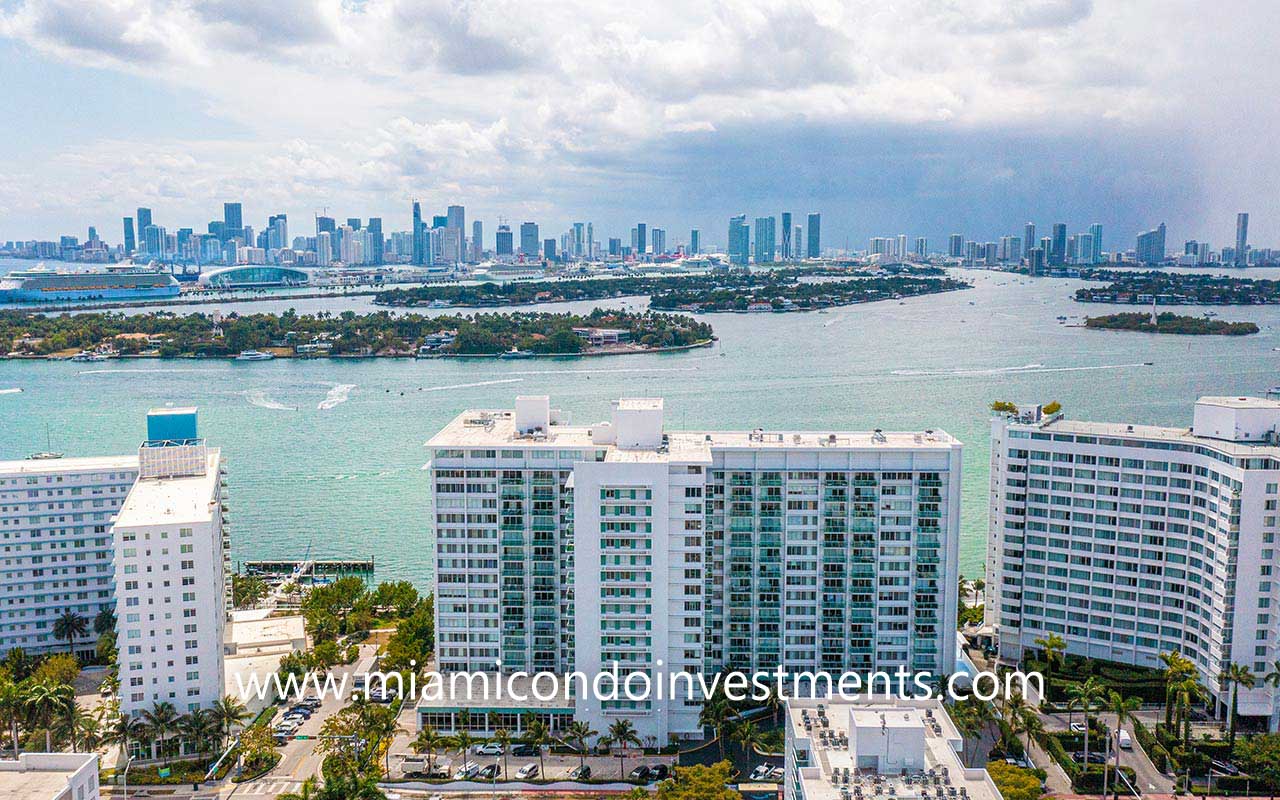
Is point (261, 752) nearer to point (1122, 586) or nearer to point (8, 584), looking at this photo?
point (8, 584)

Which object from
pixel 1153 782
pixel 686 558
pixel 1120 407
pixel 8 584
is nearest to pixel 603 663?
pixel 686 558

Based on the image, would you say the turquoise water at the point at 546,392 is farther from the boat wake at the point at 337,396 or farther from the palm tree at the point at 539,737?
the palm tree at the point at 539,737

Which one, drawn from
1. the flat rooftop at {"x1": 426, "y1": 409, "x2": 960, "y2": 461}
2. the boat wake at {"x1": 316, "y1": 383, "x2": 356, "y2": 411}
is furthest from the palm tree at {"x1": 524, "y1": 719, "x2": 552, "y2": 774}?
the boat wake at {"x1": 316, "y1": 383, "x2": 356, "y2": 411}

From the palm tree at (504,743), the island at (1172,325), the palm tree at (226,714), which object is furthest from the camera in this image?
the island at (1172,325)

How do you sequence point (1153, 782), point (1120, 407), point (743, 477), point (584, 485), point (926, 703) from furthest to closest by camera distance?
1. point (1120, 407)
2. point (743, 477)
3. point (584, 485)
4. point (1153, 782)
5. point (926, 703)

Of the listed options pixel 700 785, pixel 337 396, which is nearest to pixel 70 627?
pixel 700 785

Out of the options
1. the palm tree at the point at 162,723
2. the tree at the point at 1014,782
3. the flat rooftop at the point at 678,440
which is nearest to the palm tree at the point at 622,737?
the flat rooftop at the point at 678,440

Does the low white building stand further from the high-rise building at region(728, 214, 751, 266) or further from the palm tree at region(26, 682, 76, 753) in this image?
the high-rise building at region(728, 214, 751, 266)
